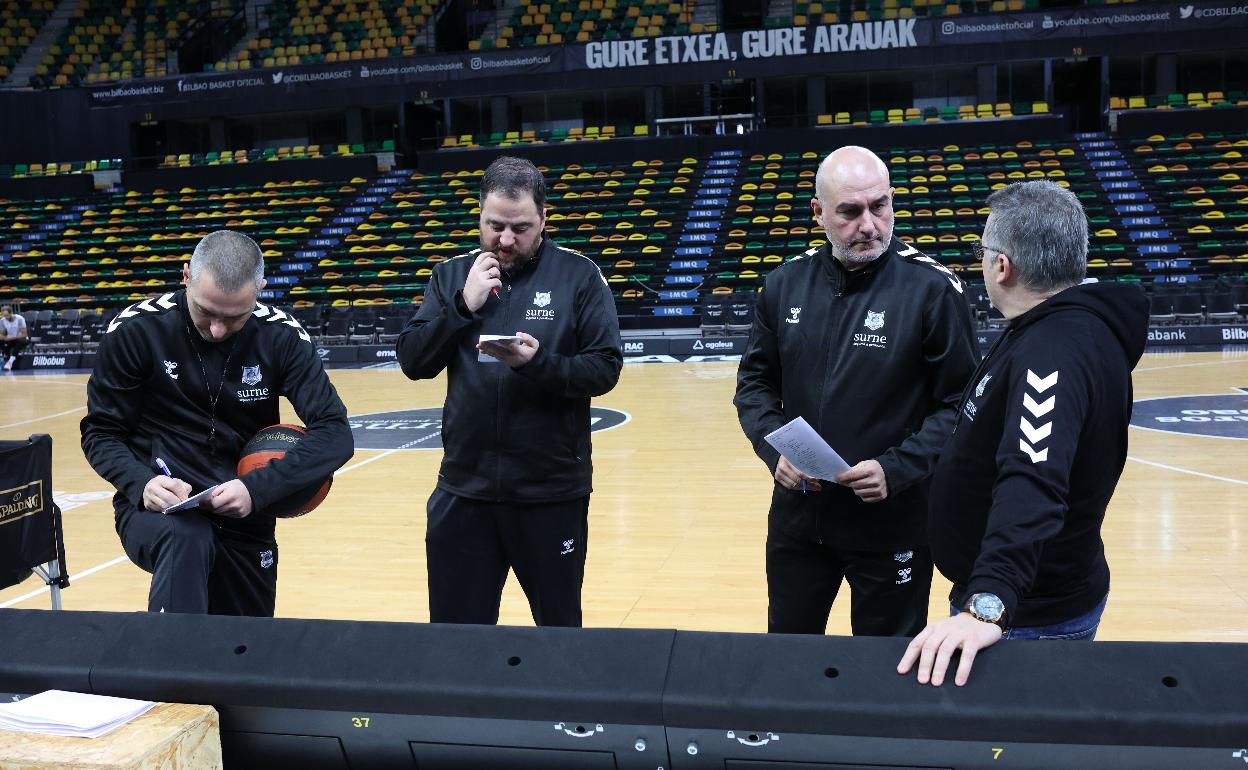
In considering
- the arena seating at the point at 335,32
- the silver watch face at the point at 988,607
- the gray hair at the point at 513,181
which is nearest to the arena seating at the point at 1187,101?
the arena seating at the point at 335,32

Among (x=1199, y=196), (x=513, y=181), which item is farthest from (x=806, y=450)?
(x=1199, y=196)

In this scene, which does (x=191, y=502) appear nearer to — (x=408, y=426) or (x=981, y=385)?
(x=981, y=385)

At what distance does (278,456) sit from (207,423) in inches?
8.7

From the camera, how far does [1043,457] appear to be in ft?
5.63

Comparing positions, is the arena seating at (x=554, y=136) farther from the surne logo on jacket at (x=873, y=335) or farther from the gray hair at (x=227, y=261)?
the surne logo on jacket at (x=873, y=335)

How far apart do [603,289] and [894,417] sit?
0.87m

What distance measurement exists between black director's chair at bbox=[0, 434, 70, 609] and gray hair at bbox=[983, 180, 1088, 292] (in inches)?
137

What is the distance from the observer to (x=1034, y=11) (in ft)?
75.2

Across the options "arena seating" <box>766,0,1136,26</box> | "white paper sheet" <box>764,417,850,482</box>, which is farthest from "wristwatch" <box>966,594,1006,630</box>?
"arena seating" <box>766,0,1136,26</box>

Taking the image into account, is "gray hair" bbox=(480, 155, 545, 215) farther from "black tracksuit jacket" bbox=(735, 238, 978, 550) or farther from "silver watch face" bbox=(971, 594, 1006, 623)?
"silver watch face" bbox=(971, 594, 1006, 623)

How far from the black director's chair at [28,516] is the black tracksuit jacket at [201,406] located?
1.31 m

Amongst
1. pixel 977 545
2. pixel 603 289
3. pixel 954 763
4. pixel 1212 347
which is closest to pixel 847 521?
pixel 977 545

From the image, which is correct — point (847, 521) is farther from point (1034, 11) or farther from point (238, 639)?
point (1034, 11)

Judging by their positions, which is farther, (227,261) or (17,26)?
(17,26)
